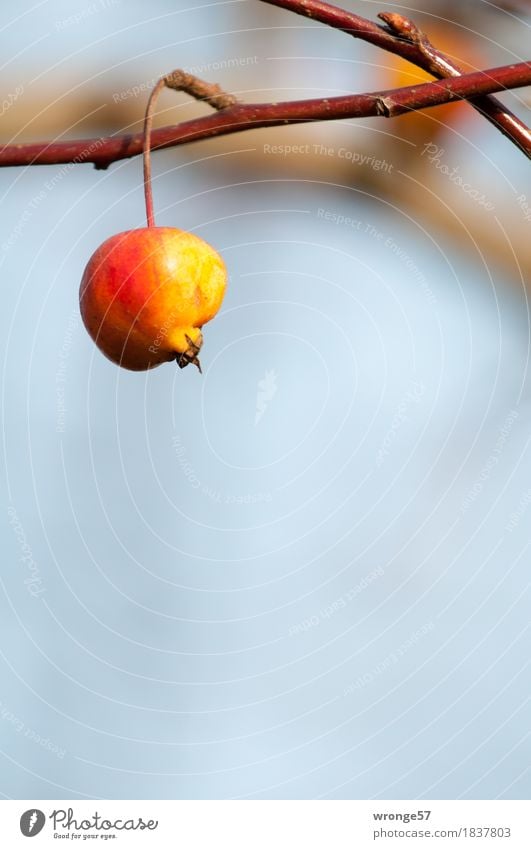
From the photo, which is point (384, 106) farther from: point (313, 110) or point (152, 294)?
point (152, 294)

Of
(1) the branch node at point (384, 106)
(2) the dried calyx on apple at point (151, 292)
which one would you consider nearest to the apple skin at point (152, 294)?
(2) the dried calyx on apple at point (151, 292)

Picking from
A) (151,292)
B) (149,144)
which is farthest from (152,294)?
(149,144)

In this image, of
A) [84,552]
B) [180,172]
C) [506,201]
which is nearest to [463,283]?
[506,201]

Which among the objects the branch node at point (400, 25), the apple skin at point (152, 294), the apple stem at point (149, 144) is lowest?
the apple skin at point (152, 294)

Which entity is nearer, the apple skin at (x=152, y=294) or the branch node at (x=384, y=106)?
the branch node at (x=384, y=106)

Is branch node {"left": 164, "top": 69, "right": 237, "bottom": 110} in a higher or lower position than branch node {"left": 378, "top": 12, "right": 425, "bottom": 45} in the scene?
lower

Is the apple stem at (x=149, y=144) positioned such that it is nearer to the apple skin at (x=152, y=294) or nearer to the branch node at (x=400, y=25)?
the apple skin at (x=152, y=294)

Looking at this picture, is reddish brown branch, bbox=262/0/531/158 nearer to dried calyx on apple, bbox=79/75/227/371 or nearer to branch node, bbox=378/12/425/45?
branch node, bbox=378/12/425/45

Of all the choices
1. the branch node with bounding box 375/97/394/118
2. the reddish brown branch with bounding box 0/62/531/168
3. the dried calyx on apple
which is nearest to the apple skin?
the dried calyx on apple
